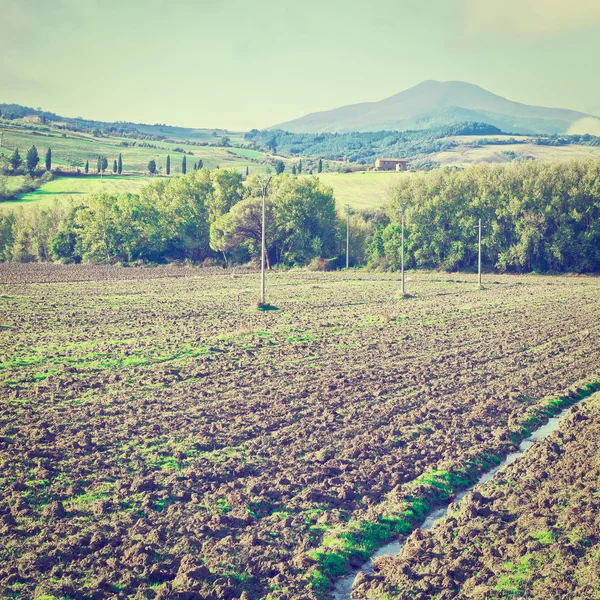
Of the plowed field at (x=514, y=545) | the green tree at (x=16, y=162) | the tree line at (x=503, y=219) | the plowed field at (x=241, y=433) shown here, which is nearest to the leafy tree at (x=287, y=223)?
the tree line at (x=503, y=219)

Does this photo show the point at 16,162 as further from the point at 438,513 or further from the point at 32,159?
the point at 438,513

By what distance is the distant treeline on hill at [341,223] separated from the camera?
87.1 m

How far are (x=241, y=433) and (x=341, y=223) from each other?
79917 mm

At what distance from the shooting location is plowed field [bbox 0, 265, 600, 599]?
12.1m

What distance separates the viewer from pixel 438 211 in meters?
91.3

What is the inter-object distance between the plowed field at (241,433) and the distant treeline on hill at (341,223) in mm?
47992

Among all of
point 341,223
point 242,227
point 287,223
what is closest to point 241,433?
point 242,227

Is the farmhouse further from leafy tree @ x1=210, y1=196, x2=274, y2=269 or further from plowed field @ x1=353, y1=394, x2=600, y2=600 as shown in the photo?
plowed field @ x1=353, y1=394, x2=600, y2=600

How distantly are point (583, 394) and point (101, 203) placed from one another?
82.0m

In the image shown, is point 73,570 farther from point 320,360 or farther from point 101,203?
point 101,203

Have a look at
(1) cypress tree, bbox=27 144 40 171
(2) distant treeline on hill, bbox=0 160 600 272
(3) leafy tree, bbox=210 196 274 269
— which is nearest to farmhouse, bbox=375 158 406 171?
(1) cypress tree, bbox=27 144 40 171

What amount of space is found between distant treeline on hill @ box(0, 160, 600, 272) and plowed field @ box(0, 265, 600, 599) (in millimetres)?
47992

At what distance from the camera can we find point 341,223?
9712cm

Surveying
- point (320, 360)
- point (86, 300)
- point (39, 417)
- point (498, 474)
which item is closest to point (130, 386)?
point (39, 417)
